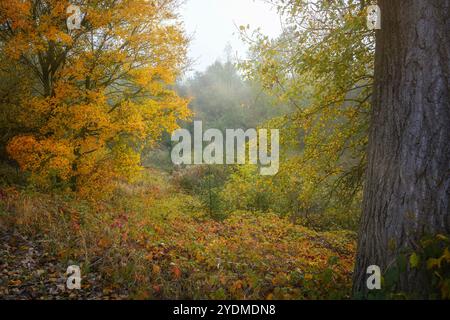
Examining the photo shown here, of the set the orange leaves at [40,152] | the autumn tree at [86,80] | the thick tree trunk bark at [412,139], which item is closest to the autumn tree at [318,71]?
the thick tree trunk bark at [412,139]

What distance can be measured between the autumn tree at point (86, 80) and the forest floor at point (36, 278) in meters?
3.73

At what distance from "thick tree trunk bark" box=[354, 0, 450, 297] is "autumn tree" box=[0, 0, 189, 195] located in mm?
7517

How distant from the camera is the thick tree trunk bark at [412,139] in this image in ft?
11.3

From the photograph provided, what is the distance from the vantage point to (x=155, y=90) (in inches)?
430

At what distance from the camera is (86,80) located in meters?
10.1

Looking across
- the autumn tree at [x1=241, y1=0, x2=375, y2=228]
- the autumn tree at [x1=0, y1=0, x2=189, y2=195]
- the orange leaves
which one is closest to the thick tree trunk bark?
the autumn tree at [x1=241, y1=0, x2=375, y2=228]

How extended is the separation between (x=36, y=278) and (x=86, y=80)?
6.98m

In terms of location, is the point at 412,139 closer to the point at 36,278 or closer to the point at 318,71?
the point at 318,71

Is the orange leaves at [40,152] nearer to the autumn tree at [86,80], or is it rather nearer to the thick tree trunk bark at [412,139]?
the autumn tree at [86,80]

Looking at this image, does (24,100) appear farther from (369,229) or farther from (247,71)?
(369,229)

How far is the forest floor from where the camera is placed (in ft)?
14.2

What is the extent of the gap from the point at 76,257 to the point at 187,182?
1174 centimetres

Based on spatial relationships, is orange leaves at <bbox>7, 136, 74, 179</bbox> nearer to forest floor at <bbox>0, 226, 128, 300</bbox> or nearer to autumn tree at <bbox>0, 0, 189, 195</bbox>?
autumn tree at <bbox>0, 0, 189, 195</bbox>
